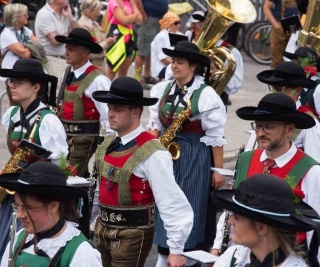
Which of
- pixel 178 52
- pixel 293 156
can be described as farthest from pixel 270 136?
pixel 178 52

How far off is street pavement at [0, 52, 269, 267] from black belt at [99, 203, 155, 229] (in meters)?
2.33

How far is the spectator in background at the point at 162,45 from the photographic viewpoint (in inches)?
539

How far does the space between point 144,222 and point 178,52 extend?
2.22 m

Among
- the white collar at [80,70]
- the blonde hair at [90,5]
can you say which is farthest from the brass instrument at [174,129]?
the blonde hair at [90,5]

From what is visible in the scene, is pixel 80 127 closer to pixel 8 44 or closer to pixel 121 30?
pixel 8 44

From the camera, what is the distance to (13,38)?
11500 mm

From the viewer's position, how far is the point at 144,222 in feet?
21.8

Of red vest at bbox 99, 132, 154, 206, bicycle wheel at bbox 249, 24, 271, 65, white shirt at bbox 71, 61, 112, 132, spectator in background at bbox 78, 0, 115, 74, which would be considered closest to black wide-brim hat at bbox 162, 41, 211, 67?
white shirt at bbox 71, 61, 112, 132

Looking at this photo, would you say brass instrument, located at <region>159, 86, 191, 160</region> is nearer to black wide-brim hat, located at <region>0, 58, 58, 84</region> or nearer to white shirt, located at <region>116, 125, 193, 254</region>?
black wide-brim hat, located at <region>0, 58, 58, 84</region>

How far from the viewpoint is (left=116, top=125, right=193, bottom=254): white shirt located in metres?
6.35

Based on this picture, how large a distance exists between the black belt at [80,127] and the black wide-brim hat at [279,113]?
9.30ft

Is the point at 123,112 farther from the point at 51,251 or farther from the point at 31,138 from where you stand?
the point at 51,251

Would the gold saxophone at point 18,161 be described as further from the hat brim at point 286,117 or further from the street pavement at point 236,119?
the street pavement at point 236,119


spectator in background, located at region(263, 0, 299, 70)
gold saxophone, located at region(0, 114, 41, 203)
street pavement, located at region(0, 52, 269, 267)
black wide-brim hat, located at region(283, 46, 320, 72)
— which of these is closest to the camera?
gold saxophone, located at region(0, 114, 41, 203)
